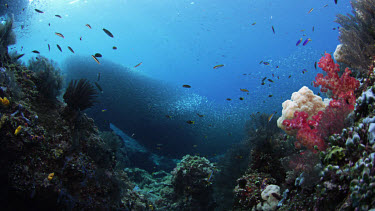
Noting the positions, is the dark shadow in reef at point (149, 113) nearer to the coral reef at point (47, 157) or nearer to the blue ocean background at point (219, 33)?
the blue ocean background at point (219, 33)

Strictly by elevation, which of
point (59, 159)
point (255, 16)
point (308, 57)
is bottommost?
point (59, 159)

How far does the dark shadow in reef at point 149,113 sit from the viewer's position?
1240 cm

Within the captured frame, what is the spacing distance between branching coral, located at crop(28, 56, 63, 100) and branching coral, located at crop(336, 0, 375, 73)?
22.9 feet

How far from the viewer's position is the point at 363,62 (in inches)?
144

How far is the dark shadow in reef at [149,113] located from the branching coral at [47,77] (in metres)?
6.92

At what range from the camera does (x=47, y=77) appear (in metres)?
4.57

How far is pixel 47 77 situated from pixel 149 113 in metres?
8.36

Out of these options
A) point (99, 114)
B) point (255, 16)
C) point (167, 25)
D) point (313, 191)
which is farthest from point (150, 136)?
point (167, 25)

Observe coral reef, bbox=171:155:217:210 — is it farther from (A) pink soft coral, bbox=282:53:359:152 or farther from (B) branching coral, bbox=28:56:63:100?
(B) branching coral, bbox=28:56:63:100

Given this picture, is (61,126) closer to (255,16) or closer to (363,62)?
(363,62)

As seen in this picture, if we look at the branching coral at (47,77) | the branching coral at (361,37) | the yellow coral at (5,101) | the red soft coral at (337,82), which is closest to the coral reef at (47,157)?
the yellow coral at (5,101)

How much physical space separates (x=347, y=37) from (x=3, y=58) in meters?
7.83

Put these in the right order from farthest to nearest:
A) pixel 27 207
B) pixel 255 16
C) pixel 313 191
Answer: pixel 255 16, pixel 27 207, pixel 313 191

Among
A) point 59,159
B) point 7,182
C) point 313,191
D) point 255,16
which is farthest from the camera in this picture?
point 255,16
